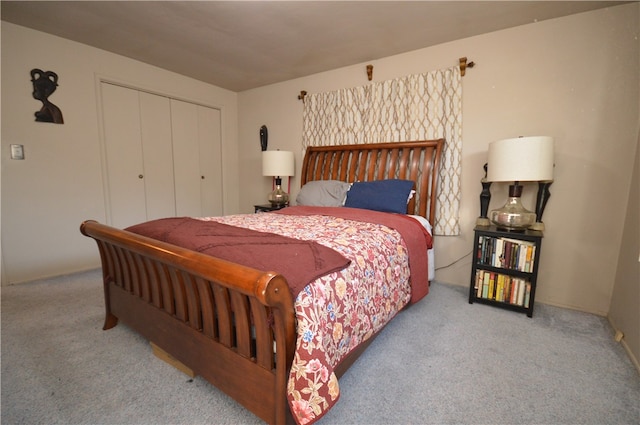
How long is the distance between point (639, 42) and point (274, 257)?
2.76 metres

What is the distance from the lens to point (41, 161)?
2.60 meters

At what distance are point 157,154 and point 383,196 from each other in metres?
2.77

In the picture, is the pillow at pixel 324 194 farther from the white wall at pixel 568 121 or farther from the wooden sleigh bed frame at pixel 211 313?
the wooden sleigh bed frame at pixel 211 313

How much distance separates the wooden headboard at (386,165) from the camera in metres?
2.56

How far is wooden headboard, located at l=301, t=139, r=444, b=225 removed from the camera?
2557 millimetres

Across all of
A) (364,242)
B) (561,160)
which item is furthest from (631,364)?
(364,242)

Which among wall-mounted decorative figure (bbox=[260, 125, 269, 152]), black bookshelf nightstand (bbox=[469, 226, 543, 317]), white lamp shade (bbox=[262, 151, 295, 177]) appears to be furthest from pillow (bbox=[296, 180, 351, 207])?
wall-mounted decorative figure (bbox=[260, 125, 269, 152])

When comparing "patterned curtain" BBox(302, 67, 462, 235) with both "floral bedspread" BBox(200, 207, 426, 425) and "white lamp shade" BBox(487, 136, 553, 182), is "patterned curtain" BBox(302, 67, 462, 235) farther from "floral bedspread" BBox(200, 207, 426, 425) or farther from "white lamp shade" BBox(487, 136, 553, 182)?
"floral bedspread" BBox(200, 207, 426, 425)

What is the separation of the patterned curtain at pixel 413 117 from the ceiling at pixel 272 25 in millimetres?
294

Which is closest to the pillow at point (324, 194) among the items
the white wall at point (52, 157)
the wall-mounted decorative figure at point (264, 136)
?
the wall-mounted decorative figure at point (264, 136)

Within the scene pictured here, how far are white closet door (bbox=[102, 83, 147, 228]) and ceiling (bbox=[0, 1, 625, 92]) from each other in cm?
48

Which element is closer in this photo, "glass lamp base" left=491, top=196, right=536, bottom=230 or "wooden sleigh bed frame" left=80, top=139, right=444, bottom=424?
"wooden sleigh bed frame" left=80, top=139, right=444, bottom=424

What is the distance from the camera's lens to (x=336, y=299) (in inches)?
43.7

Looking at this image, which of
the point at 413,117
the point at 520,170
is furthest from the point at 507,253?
the point at 413,117
